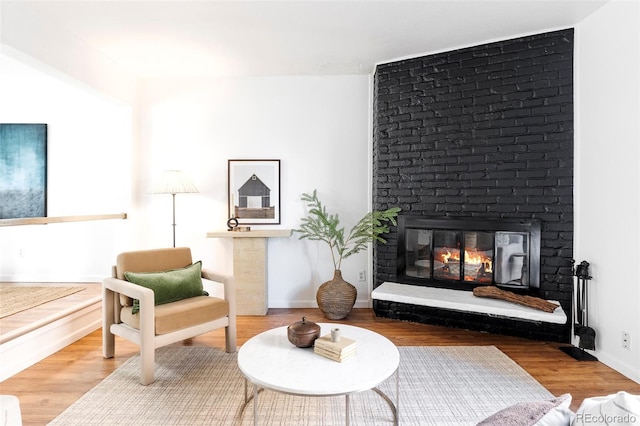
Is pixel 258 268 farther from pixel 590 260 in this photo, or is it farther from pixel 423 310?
pixel 590 260

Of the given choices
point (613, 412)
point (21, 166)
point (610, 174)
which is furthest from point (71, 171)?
point (610, 174)

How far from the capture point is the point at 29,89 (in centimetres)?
418

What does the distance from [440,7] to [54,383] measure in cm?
373

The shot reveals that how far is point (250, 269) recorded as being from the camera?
3736 mm

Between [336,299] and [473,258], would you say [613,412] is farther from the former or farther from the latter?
[336,299]

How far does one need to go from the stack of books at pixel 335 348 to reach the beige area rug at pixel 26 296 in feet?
8.74

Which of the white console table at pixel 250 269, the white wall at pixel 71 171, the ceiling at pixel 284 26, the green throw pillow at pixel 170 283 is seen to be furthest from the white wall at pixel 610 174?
the white wall at pixel 71 171

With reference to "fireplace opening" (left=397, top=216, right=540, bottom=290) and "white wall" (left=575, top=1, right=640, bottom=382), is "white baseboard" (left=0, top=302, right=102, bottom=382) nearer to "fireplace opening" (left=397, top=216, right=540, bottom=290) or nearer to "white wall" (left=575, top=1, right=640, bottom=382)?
"fireplace opening" (left=397, top=216, right=540, bottom=290)

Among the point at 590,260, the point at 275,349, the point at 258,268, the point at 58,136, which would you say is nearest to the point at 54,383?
the point at 275,349

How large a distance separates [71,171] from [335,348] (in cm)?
404

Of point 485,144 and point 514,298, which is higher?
point 485,144

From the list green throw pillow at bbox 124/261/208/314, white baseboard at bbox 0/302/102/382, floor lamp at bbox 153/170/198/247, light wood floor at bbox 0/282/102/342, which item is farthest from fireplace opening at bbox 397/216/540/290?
light wood floor at bbox 0/282/102/342

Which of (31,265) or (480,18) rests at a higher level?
(480,18)

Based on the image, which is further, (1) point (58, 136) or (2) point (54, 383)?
(1) point (58, 136)
